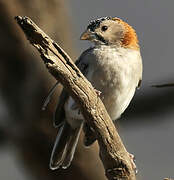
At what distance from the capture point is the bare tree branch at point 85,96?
2.97 m

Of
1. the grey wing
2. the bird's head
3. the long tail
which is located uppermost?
the bird's head

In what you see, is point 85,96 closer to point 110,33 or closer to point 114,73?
point 114,73

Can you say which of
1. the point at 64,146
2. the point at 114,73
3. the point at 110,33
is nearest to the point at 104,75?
the point at 114,73

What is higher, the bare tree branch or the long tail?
the bare tree branch

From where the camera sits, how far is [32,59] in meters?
4.63

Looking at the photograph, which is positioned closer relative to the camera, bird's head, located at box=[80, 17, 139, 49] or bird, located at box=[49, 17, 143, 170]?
bird, located at box=[49, 17, 143, 170]

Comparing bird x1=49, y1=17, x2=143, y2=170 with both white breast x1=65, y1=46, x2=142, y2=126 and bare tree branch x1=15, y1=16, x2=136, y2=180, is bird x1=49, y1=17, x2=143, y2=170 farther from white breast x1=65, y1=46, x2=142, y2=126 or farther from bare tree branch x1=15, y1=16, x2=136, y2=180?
bare tree branch x1=15, y1=16, x2=136, y2=180

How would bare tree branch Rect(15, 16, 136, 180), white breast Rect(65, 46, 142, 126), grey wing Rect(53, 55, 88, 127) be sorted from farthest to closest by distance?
grey wing Rect(53, 55, 88, 127) → white breast Rect(65, 46, 142, 126) → bare tree branch Rect(15, 16, 136, 180)

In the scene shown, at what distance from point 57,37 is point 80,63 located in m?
0.77

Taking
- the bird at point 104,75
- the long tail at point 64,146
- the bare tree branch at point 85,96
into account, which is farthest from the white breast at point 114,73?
the bare tree branch at point 85,96

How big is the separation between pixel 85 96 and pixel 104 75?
0.84 metres

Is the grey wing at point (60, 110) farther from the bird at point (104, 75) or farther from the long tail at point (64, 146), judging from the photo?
the long tail at point (64, 146)

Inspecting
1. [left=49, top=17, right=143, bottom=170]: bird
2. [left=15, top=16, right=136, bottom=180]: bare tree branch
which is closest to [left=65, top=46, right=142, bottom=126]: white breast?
[left=49, top=17, right=143, bottom=170]: bird

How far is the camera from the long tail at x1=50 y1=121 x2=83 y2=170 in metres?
4.20
